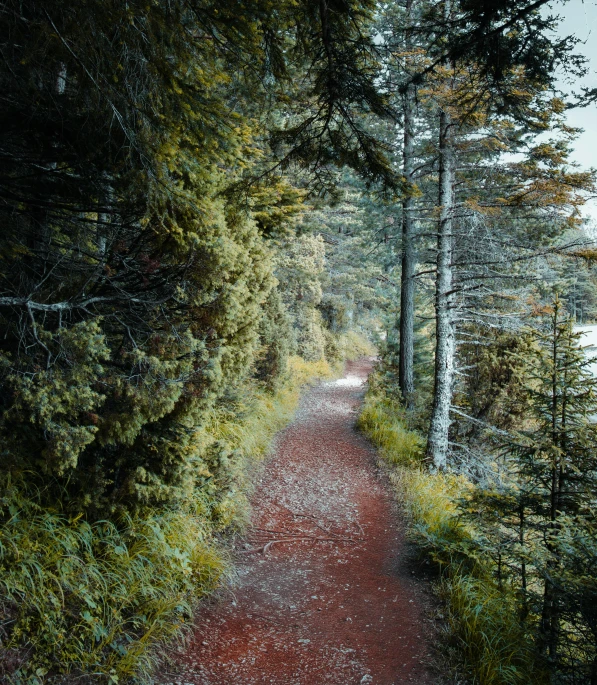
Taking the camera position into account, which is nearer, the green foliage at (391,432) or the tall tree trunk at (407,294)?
the green foliage at (391,432)

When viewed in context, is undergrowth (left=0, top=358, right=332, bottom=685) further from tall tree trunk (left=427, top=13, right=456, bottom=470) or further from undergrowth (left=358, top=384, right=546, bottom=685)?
tall tree trunk (left=427, top=13, right=456, bottom=470)

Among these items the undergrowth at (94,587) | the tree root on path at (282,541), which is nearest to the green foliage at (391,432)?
the tree root on path at (282,541)

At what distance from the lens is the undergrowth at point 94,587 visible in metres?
3.13

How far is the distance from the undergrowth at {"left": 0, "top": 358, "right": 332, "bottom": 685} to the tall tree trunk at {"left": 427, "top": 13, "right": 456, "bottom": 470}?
557cm

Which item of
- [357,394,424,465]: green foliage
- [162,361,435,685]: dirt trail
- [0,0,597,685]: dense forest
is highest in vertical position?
[0,0,597,685]: dense forest

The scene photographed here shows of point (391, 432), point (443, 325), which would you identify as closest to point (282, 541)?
point (391, 432)

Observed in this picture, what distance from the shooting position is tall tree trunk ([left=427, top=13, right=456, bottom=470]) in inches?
367

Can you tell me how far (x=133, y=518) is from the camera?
4414 millimetres

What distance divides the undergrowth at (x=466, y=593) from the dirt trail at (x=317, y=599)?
1.11ft

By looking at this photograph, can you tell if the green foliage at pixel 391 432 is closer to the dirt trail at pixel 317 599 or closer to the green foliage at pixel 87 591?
the dirt trail at pixel 317 599

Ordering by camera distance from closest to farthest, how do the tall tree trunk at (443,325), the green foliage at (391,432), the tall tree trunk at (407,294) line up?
the tall tree trunk at (443,325)
the green foliage at (391,432)
the tall tree trunk at (407,294)

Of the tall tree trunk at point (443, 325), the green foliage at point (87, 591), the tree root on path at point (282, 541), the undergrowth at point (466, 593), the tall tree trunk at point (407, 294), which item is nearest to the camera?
the green foliage at point (87, 591)

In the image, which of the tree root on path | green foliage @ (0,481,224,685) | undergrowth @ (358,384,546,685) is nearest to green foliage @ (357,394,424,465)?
undergrowth @ (358,384,546,685)

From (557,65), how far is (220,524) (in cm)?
576
